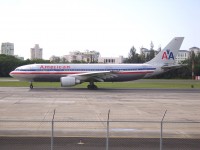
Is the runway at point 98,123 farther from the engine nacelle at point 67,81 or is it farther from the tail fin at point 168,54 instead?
the tail fin at point 168,54

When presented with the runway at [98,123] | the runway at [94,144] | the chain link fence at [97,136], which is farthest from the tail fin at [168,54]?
the runway at [94,144]

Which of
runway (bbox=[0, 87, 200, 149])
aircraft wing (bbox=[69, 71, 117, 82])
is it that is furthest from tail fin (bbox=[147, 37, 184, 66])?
runway (bbox=[0, 87, 200, 149])

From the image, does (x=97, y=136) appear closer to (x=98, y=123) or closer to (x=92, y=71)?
(x=98, y=123)

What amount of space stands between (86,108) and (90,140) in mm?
10971

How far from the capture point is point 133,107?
2562cm

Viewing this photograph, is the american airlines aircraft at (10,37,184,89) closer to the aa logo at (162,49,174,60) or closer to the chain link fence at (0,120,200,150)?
the aa logo at (162,49,174,60)

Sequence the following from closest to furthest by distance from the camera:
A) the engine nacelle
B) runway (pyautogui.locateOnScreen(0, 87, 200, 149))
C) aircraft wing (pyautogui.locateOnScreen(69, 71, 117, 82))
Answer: runway (pyautogui.locateOnScreen(0, 87, 200, 149))
the engine nacelle
aircraft wing (pyautogui.locateOnScreen(69, 71, 117, 82))

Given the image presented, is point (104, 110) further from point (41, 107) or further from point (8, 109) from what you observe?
point (8, 109)

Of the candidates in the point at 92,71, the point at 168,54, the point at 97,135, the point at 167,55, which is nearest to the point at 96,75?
the point at 92,71

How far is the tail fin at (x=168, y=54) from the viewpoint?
47.3 metres

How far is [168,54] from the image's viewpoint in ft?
156

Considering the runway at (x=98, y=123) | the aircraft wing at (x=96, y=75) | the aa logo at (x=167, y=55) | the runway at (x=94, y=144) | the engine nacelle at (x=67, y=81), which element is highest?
the aa logo at (x=167, y=55)

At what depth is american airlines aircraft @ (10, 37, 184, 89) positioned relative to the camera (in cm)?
4375

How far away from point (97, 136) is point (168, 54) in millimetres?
34513
